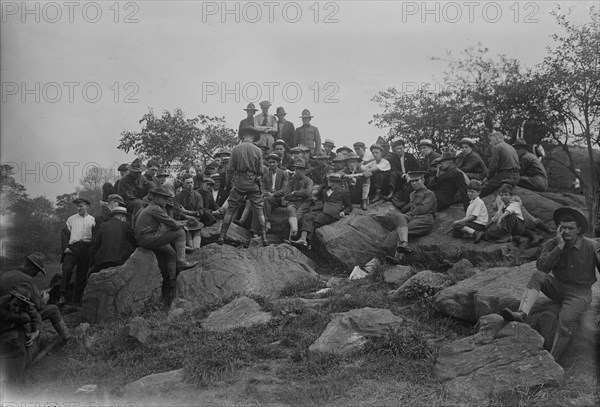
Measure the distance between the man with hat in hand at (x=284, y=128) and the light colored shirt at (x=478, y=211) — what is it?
22.0 ft

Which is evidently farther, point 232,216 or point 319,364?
point 232,216

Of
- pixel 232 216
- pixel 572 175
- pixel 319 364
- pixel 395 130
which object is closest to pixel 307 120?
pixel 395 130

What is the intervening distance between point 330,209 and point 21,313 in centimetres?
706

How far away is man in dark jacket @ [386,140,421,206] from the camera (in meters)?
14.0

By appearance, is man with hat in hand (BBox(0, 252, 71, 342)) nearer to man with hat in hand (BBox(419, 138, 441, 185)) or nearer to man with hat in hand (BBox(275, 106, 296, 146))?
man with hat in hand (BBox(419, 138, 441, 185))

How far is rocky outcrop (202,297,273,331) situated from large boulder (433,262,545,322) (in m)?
2.94

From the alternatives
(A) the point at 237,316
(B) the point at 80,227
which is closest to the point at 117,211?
(B) the point at 80,227

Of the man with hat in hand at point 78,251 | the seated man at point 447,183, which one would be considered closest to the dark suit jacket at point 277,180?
the seated man at point 447,183

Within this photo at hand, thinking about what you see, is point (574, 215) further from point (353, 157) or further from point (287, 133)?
point (287, 133)

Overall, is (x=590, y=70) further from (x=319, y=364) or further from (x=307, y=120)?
(x=319, y=364)

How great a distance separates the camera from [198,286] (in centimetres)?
1120

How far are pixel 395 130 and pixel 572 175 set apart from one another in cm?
596

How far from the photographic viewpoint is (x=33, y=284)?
9.45 meters

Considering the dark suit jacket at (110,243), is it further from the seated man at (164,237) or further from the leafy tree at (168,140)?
the leafy tree at (168,140)
